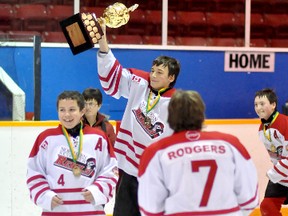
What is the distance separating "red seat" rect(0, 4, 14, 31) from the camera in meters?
7.21

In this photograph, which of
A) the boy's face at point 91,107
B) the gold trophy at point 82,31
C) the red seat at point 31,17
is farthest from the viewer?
the red seat at point 31,17

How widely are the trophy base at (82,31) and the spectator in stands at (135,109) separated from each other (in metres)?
0.09

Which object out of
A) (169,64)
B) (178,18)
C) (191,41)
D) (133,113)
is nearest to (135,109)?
(133,113)

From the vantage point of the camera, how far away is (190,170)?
2.44 metres

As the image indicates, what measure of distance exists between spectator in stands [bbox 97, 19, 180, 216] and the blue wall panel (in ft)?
8.22

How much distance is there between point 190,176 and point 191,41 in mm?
5443

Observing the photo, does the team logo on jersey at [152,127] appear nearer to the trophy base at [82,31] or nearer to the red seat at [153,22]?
the trophy base at [82,31]

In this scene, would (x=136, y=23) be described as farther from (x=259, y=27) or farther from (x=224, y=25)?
(x=259, y=27)

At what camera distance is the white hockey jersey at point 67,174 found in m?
3.13

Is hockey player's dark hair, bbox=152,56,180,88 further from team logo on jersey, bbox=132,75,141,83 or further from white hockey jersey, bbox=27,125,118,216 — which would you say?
white hockey jersey, bbox=27,125,118,216

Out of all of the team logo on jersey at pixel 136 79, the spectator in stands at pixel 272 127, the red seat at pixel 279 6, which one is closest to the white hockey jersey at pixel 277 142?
the spectator in stands at pixel 272 127

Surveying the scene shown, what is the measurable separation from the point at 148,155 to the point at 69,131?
801mm

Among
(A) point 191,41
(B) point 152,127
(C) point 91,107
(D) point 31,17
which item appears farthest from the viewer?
(A) point 191,41

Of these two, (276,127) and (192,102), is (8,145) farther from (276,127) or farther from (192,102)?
(192,102)
